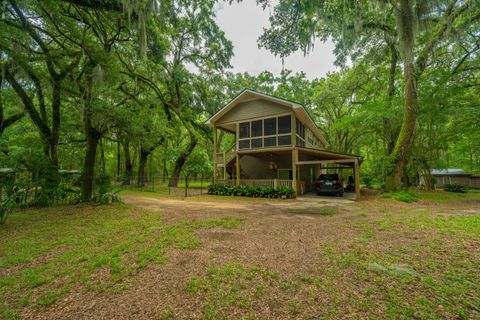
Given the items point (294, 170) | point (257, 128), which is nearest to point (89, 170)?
point (257, 128)

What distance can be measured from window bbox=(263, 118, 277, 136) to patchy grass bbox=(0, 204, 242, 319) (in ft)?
29.5

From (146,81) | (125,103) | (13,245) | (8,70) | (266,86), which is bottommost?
(13,245)

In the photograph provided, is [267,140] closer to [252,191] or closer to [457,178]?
[252,191]

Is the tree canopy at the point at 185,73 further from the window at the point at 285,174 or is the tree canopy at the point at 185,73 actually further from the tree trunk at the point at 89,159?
the window at the point at 285,174

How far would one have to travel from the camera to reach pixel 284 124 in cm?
1358

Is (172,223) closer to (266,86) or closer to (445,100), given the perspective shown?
(445,100)

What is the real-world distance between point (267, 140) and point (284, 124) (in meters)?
1.57

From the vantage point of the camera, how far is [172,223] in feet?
19.0

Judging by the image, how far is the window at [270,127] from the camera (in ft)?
45.5

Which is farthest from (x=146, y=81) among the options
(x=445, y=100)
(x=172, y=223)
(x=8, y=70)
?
(x=445, y=100)

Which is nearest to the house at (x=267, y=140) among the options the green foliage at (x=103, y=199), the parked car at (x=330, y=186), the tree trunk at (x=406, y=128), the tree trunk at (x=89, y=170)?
the parked car at (x=330, y=186)

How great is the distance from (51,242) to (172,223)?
257 centimetres

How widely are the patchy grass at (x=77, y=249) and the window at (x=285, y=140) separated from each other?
8351mm

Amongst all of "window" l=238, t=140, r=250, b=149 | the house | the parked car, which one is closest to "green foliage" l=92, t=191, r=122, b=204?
the house
